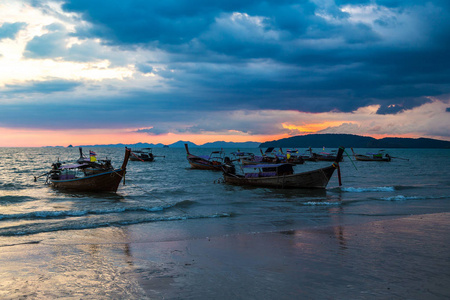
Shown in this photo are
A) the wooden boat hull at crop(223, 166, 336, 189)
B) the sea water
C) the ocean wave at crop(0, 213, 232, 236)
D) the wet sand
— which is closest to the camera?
the wet sand

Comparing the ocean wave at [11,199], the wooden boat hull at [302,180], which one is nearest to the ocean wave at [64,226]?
the ocean wave at [11,199]

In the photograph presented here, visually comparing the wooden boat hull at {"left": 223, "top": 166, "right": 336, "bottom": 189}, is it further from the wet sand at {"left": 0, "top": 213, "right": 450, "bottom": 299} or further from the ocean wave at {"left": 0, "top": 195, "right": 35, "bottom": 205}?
the ocean wave at {"left": 0, "top": 195, "right": 35, "bottom": 205}

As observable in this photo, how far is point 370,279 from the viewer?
711 cm

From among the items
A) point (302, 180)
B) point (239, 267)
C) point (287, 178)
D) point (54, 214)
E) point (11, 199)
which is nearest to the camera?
point (239, 267)

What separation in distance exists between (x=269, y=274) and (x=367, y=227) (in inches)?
289

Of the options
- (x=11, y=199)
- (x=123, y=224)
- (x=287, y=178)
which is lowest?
(x=11, y=199)

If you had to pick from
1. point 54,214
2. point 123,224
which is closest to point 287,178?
point 123,224

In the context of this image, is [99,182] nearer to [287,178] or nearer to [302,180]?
[287,178]

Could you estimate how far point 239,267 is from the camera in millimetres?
8094

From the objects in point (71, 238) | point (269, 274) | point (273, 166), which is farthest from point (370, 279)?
point (273, 166)

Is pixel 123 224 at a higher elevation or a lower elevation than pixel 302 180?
lower

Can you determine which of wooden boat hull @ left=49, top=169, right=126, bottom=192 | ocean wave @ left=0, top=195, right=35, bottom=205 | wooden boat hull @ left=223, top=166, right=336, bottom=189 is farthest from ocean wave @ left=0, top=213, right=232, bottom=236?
wooden boat hull @ left=223, top=166, right=336, bottom=189

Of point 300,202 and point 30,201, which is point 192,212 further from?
point 30,201

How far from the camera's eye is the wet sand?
6.52 metres
